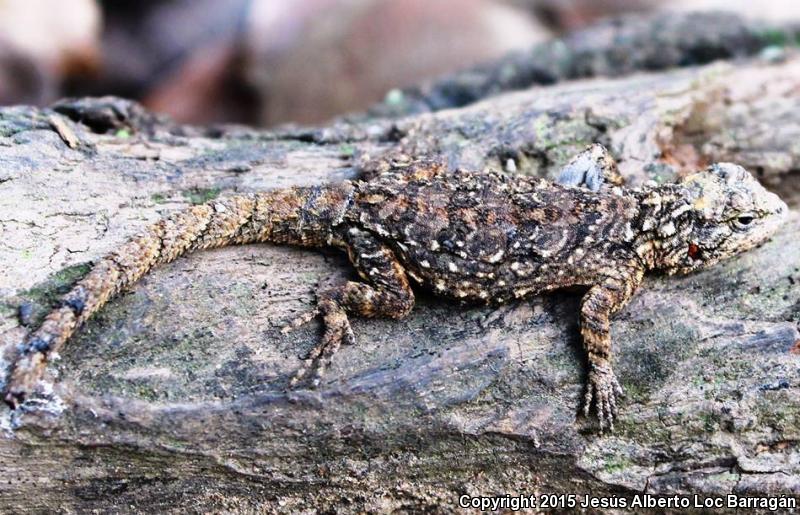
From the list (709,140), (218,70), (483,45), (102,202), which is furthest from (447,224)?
(218,70)

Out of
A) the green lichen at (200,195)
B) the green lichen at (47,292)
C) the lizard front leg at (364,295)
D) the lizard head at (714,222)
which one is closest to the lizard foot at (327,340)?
the lizard front leg at (364,295)

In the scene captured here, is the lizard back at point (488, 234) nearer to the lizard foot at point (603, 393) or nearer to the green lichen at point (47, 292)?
the lizard foot at point (603, 393)

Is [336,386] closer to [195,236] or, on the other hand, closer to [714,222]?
[195,236]

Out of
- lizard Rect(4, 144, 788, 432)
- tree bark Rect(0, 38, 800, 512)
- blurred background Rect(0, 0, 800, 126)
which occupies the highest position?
blurred background Rect(0, 0, 800, 126)

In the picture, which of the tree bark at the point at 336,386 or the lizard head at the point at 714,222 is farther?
the lizard head at the point at 714,222

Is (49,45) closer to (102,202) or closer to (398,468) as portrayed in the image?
(102,202)

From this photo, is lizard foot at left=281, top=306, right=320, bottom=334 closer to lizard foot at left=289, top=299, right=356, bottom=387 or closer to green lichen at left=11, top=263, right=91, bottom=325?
lizard foot at left=289, top=299, right=356, bottom=387

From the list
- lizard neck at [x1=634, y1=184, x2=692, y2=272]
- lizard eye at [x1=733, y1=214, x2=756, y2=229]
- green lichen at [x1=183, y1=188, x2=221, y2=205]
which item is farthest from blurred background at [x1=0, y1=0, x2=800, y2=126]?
lizard eye at [x1=733, y1=214, x2=756, y2=229]

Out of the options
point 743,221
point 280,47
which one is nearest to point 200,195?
point 743,221
